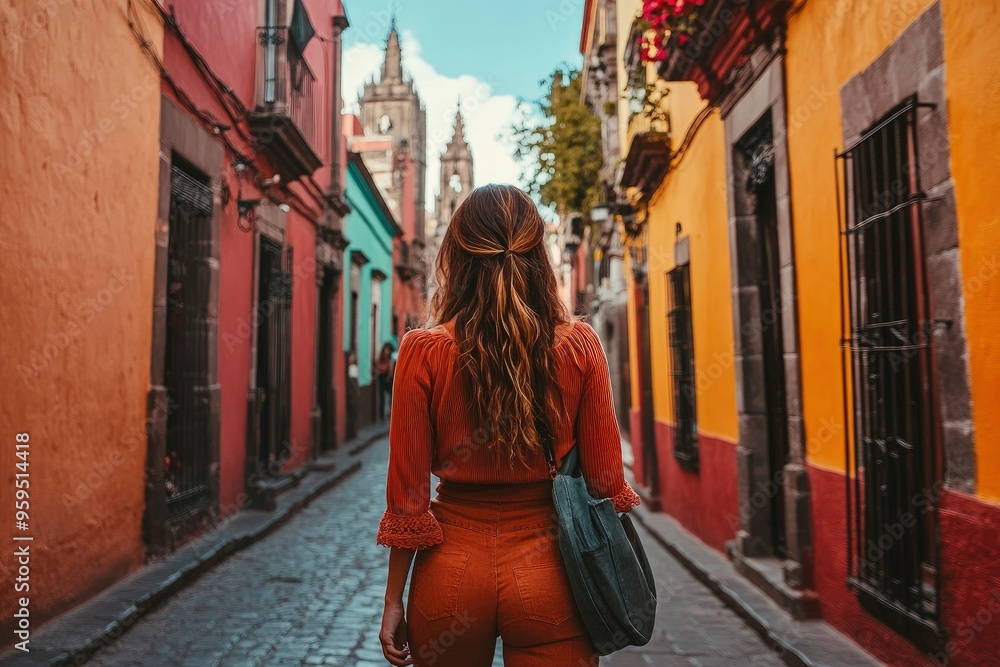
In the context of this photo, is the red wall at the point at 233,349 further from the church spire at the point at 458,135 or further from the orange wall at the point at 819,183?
the church spire at the point at 458,135

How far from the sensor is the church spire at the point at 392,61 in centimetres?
4166

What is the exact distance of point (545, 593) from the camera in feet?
5.57

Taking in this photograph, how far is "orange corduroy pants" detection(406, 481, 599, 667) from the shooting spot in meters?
1.69

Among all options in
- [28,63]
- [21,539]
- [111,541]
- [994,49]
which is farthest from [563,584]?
[111,541]

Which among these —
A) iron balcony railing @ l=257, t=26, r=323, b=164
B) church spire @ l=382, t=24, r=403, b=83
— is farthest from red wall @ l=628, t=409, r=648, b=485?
church spire @ l=382, t=24, r=403, b=83

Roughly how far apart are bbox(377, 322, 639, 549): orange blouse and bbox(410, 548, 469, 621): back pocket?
0.13 ft

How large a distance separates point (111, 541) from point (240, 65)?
17.7 ft

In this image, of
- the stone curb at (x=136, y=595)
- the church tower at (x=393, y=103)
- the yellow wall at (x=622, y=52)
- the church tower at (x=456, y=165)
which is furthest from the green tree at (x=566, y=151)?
the church tower at (x=456, y=165)

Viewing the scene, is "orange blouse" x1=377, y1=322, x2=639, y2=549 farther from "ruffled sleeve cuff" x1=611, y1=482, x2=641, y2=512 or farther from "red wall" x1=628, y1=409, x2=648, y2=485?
"red wall" x1=628, y1=409, x2=648, y2=485

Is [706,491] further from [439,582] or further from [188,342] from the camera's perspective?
[439,582]

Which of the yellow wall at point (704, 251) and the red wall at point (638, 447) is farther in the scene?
the red wall at point (638, 447)

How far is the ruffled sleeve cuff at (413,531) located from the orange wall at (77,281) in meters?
3.04

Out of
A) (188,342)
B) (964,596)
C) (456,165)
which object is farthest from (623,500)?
(456,165)

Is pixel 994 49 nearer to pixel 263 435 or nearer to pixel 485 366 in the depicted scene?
pixel 485 366
